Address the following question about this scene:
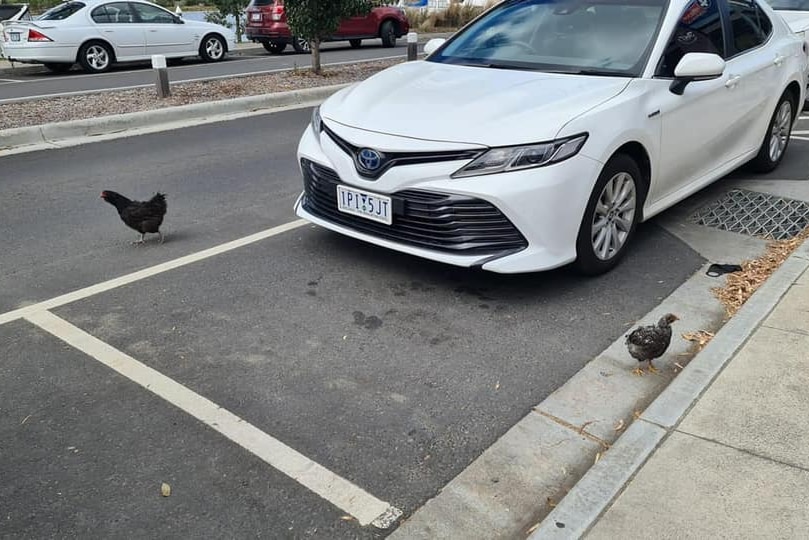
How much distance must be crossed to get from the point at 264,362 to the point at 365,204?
118cm

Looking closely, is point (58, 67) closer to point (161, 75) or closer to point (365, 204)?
point (161, 75)

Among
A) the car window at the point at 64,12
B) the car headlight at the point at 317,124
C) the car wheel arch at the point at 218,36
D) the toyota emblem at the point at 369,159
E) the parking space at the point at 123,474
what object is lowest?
the parking space at the point at 123,474

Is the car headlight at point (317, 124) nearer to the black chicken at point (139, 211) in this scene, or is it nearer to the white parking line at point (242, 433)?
the black chicken at point (139, 211)

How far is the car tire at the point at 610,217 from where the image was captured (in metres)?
4.32

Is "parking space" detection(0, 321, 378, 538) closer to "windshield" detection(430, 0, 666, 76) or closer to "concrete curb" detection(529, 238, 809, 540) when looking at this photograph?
"concrete curb" detection(529, 238, 809, 540)

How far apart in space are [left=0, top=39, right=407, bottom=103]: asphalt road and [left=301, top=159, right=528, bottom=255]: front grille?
9.85 metres

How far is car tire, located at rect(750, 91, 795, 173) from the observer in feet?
21.7

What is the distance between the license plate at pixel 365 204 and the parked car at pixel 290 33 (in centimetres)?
1450

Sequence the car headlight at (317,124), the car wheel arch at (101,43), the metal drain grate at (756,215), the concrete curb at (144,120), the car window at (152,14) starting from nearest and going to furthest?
the car headlight at (317,124), the metal drain grate at (756,215), the concrete curb at (144,120), the car wheel arch at (101,43), the car window at (152,14)

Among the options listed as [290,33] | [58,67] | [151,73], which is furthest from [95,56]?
[290,33]

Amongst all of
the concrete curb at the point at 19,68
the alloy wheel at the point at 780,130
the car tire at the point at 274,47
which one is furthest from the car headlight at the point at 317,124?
the car tire at the point at 274,47

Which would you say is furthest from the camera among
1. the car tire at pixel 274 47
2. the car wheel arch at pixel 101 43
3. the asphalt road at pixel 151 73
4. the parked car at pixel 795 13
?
the car tire at pixel 274 47

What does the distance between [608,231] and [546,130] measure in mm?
894

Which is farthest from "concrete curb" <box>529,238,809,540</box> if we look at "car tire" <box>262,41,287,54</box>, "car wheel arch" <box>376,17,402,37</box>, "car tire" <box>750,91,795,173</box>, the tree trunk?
"car wheel arch" <box>376,17,402,37</box>
